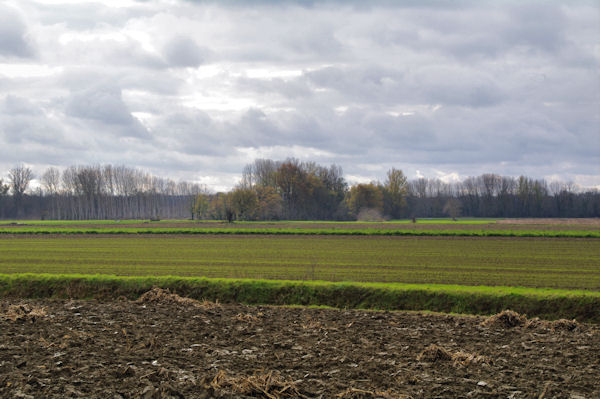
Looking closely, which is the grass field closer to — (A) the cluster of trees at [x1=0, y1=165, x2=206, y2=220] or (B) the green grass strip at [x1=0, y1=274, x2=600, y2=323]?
(B) the green grass strip at [x1=0, y1=274, x2=600, y2=323]

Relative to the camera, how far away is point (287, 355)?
39.3ft

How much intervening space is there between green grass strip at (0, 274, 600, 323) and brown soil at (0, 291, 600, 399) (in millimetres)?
2574

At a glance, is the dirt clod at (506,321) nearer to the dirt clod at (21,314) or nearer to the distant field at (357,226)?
the dirt clod at (21,314)

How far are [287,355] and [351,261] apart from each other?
68.9 ft

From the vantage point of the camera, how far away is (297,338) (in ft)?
44.5

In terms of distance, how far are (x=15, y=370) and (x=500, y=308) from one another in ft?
50.1

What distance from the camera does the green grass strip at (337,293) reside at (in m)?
18.7

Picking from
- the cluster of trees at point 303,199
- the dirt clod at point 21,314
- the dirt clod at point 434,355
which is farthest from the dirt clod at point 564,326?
the cluster of trees at point 303,199

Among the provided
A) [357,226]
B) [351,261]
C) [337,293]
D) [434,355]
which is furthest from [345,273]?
[357,226]

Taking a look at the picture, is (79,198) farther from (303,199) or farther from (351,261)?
(351,261)

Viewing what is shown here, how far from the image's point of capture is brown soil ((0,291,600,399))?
955 centimetres

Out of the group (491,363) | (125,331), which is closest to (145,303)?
(125,331)

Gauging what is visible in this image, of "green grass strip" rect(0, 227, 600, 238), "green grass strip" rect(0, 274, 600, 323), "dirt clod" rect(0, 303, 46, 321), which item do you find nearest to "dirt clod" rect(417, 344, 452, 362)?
"green grass strip" rect(0, 274, 600, 323)

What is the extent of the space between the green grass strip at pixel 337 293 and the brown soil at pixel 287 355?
8.45ft
